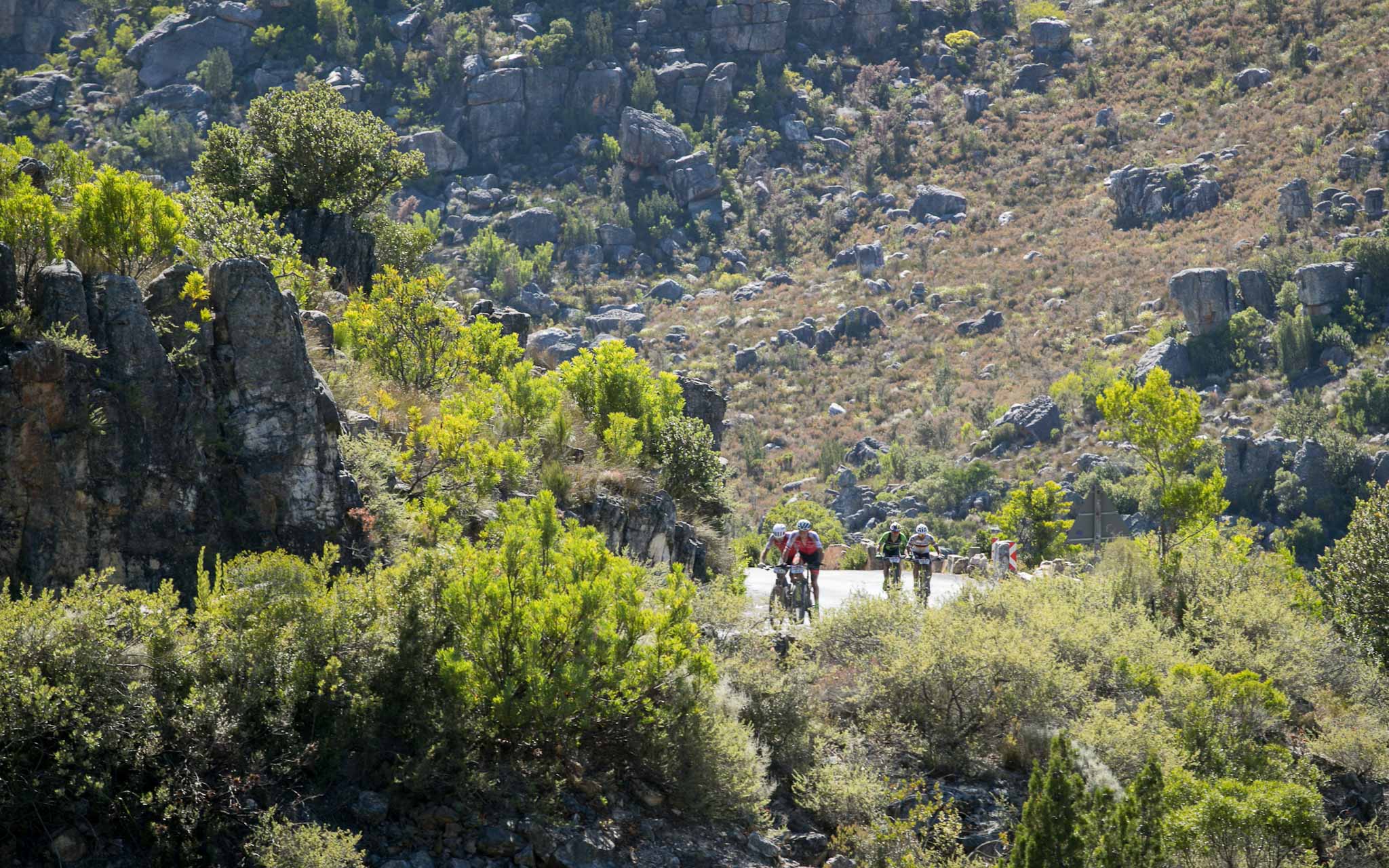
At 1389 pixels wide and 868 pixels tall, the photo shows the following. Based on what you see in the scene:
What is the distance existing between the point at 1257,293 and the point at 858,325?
24.1 metres

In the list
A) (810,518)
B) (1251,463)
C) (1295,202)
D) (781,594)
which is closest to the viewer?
(781,594)

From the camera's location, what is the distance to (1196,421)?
2269 centimetres

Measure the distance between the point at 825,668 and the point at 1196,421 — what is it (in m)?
11.2

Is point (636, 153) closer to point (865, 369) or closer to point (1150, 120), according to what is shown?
point (865, 369)

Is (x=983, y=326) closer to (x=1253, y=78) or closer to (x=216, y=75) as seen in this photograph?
(x=1253, y=78)

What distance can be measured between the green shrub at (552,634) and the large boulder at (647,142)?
91.6 m

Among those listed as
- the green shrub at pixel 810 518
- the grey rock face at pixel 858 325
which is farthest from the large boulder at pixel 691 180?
the green shrub at pixel 810 518

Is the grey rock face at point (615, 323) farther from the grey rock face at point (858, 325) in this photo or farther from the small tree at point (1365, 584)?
the small tree at point (1365, 584)

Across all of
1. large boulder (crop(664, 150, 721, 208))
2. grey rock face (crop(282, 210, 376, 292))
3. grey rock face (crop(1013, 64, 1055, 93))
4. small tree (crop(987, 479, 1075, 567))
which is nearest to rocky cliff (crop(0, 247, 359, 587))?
grey rock face (crop(282, 210, 376, 292))

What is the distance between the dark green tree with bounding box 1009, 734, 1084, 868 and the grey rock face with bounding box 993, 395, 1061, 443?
2318 inches

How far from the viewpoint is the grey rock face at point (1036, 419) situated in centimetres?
6800

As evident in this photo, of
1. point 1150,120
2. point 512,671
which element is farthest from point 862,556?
point 1150,120

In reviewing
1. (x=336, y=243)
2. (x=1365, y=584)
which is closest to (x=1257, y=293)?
(x=1365, y=584)

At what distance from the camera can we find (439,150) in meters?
97.5
